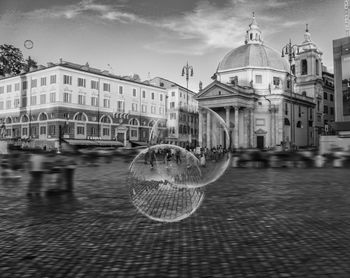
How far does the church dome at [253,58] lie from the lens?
240ft

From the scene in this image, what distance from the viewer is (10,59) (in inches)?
2411

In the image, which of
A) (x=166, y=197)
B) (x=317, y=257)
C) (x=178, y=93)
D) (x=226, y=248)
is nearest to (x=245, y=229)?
(x=226, y=248)

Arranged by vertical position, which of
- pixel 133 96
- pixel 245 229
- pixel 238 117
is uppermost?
pixel 133 96

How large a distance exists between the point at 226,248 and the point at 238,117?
65.9m

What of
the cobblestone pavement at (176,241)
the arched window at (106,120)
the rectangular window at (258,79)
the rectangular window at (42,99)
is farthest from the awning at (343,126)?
the rectangular window at (42,99)

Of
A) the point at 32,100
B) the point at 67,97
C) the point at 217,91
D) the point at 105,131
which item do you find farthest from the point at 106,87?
the point at 217,91

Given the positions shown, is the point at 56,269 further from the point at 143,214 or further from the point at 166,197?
the point at 166,197

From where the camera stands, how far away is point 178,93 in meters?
83.1

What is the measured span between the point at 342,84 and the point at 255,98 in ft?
92.2

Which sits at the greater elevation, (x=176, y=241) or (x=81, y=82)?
(x=81, y=82)

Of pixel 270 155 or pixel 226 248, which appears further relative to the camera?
pixel 270 155

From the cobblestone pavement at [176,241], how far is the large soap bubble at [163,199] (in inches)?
8.7

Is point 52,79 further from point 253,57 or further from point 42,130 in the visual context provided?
point 253,57

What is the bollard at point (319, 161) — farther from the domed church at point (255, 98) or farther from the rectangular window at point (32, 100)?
the rectangular window at point (32, 100)
